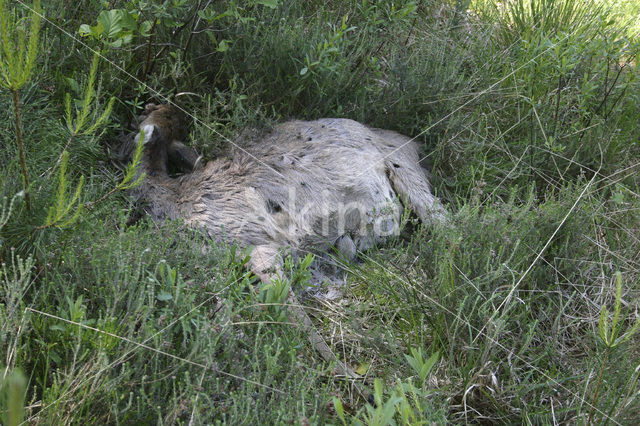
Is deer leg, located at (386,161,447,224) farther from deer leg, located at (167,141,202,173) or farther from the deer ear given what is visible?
the deer ear

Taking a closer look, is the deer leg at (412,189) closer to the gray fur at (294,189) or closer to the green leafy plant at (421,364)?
the gray fur at (294,189)

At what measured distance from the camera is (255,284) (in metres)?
2.78

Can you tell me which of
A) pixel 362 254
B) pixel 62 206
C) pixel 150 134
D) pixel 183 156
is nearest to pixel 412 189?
pixel 362 254

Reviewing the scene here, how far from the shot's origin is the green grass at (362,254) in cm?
194

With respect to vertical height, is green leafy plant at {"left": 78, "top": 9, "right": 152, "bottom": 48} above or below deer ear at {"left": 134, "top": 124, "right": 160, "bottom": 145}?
above

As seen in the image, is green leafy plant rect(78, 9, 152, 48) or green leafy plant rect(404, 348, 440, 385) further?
green leafy plant rect(78, 9, 152, 48)

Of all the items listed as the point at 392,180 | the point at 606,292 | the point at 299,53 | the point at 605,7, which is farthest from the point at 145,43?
the point at 605,7

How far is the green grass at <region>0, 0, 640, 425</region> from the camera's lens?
1938 millimetres

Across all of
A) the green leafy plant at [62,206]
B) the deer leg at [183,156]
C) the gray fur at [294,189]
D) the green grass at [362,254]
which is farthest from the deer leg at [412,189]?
the green leafy plant at [62,206]

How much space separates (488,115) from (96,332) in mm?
3137

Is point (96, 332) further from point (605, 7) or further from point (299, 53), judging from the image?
point (605, 7)

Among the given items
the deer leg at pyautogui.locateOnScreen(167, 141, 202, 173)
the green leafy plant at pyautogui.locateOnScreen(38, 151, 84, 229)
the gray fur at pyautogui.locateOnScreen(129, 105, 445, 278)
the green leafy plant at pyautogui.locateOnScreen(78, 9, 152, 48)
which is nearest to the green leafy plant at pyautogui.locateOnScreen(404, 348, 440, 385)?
the gray fur at pyautogui.locateOnScreen(129, 105, 445, 278)

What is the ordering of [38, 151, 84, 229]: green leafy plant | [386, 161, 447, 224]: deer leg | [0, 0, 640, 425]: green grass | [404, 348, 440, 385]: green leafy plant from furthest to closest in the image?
[386, 161, 447, 224]: deer leg < [404, 348, 440, 385]: green leafy plant < [0, 0, 640, 425]: green grass < [38, 151, 84, 229]: green leafy plant

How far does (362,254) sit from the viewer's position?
120 inches
